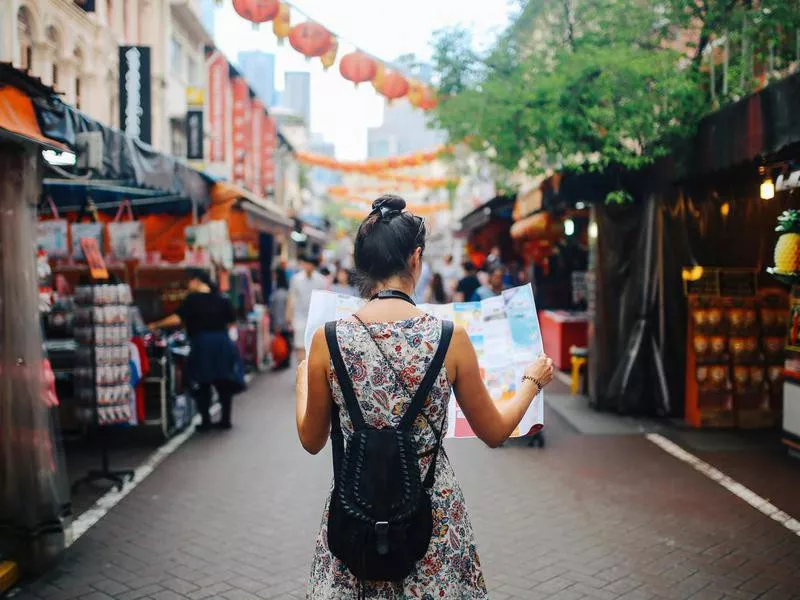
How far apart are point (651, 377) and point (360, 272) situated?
26.4ft

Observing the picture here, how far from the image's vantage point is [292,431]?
30.5ft

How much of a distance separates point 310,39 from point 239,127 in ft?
45.4

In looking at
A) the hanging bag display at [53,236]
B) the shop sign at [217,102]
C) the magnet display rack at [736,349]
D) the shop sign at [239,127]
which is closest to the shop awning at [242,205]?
the hanging bag display at [53,236]

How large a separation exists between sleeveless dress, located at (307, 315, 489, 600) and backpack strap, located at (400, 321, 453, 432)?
2 cm

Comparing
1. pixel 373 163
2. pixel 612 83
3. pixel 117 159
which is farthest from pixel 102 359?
pixel 373 163

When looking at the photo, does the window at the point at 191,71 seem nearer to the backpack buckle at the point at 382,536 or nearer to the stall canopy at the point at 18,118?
the stall canopy at the point at 18,118

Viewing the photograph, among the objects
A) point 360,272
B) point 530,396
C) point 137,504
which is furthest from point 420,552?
point 137,504

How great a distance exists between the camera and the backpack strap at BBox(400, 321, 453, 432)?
2.27 meters

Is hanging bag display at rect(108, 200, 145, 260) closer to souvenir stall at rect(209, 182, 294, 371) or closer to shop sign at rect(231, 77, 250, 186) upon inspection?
souvenir stall at rect(209, 182, 294, 371)

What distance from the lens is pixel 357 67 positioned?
1095 cm

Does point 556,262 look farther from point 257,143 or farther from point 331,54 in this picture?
point 257,143

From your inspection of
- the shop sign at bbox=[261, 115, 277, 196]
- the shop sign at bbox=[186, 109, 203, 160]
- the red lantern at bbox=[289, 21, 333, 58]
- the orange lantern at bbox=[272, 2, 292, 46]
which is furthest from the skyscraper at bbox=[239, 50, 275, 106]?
the orange lantern at bbox=[272, 2, 292, 46]

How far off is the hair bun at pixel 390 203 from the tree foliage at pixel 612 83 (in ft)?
21.2

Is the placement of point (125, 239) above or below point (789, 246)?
above
